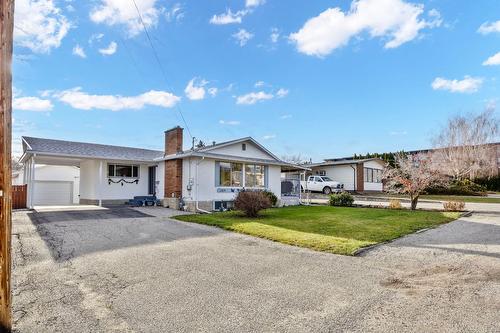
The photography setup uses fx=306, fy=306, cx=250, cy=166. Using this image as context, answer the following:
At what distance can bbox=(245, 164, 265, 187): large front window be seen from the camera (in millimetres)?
18844

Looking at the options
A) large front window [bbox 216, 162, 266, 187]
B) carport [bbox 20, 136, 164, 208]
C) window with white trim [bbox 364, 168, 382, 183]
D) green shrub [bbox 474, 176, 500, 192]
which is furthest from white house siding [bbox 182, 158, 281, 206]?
green shrub [bbox 474, 176, 500, 192]

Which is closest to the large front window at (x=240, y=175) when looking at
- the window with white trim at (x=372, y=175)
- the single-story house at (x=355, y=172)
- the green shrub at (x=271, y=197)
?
the green shrub at (x=271, y=197)

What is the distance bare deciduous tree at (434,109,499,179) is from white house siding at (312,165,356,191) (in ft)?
34.9

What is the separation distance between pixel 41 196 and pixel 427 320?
1105 inches

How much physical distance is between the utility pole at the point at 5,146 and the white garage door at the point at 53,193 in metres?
25.3

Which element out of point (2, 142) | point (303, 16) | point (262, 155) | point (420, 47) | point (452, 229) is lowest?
point (452, 229)

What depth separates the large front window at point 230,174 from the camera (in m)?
17.5

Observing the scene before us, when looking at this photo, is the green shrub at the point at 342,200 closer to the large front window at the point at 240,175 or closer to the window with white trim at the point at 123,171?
the large front window at the point at 240,175

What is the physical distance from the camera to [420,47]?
16062mm

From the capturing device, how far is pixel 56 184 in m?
25.3

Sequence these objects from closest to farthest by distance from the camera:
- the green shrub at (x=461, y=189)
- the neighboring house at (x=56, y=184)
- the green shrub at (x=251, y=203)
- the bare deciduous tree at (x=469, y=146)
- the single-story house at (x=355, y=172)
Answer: the green shrub at (x=251, y=203), the neighboring house at (x=56, y=184), the green shrub at (x=461, y=189), the single-story house at (x=355, y=172), the bare deciduous tree at (x=469, y=146)

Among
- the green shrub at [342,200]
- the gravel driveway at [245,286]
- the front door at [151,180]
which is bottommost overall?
the gravel driveway at [245,286]

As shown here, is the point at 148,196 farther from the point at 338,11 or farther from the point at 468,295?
the point at 468,295

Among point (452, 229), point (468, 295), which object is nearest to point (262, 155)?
point (452, 229)
